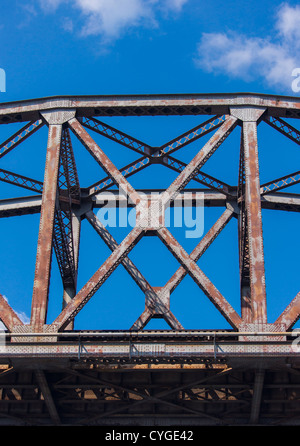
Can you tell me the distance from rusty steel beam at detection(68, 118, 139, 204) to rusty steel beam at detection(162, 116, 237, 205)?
1.04 meters

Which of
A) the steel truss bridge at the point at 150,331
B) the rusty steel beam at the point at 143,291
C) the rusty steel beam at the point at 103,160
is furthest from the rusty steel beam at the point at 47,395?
the rusty steel beam at the point at 103,160

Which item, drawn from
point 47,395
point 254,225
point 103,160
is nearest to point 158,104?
point 103,160

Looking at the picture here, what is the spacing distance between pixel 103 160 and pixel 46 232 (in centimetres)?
296

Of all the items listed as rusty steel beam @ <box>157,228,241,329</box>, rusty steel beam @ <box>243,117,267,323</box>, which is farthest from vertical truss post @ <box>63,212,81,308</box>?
rusty steel beam @ <box>243,117,267,323</box>

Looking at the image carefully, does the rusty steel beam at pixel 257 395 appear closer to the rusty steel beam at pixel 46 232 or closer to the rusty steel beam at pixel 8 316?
the rusty steel beam at pixel 46 232

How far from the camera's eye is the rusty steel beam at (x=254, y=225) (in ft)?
66.2

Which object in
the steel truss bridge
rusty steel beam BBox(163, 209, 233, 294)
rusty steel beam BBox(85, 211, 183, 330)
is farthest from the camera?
rusty steel beam BBox(163, 209, 233, 294)

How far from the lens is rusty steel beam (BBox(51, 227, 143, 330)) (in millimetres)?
20234

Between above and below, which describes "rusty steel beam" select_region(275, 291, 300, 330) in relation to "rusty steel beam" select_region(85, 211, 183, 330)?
below

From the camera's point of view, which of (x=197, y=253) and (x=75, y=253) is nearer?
(x=197, y=253)

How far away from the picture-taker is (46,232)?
21562mm

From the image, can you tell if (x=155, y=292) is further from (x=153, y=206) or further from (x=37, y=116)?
(x=37, y=116)

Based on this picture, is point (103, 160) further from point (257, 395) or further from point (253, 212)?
point (257, 395)

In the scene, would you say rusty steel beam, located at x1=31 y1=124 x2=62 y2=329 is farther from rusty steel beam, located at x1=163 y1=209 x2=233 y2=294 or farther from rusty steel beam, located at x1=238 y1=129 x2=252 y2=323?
rusty steel beam, located at x1=238 y1=129 x2=252 y2=323
